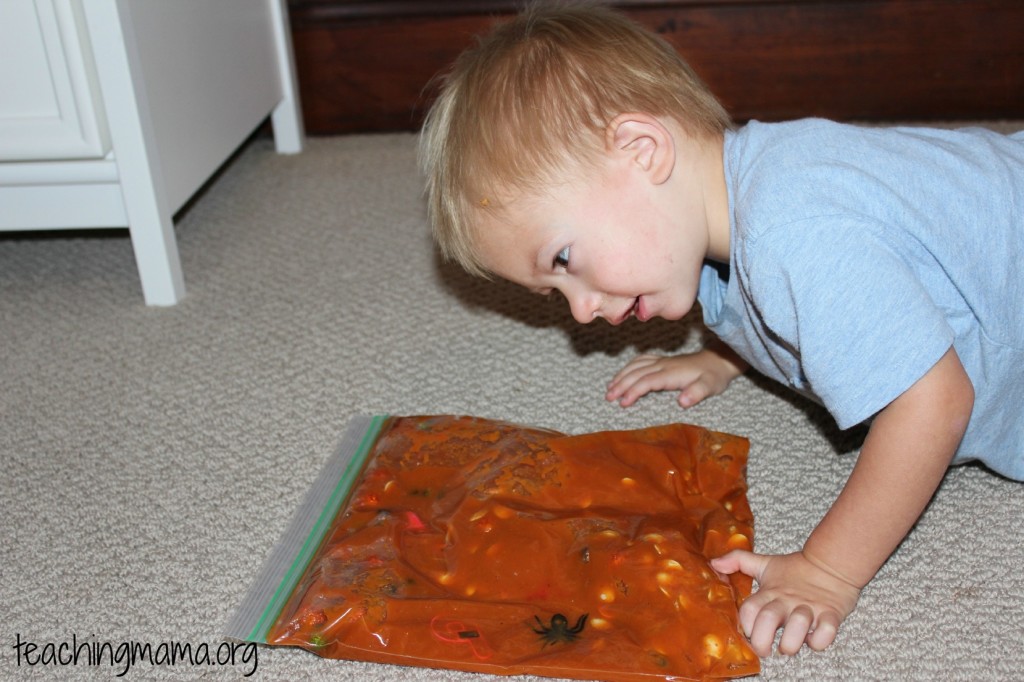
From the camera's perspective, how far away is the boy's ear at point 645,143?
69 cm

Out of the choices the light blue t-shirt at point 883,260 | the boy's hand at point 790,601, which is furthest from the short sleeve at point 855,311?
the boy's hand at point 790,601

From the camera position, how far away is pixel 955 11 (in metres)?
1.37

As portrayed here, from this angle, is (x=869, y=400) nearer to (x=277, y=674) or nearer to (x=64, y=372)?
(x=277, y=674)

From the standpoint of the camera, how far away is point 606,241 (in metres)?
0.70

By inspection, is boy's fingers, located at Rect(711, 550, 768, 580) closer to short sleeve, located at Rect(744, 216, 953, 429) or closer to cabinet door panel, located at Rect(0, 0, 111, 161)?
short sleeve, located at Rect(744, 216, 953, 429)

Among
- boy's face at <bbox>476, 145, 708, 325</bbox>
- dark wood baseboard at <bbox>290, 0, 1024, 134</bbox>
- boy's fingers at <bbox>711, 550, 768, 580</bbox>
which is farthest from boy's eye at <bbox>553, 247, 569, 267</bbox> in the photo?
dark wood baseboard at <bbox>290, 0, 1024, 134</bbox>

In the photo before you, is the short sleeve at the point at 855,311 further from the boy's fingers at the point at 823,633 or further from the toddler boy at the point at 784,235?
the boy's fingers at the point at 823,633

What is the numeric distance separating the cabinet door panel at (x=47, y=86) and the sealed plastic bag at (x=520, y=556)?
1.43 ft

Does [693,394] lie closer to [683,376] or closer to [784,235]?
[683,376]

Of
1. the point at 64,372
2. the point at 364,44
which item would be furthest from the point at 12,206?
the point at 364,44

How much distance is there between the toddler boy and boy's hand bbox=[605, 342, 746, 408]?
11 centimetres

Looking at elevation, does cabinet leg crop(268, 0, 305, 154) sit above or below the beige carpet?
above

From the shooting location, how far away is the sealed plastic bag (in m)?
0.63

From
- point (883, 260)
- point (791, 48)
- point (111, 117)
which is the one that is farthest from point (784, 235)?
point (791, 48)
